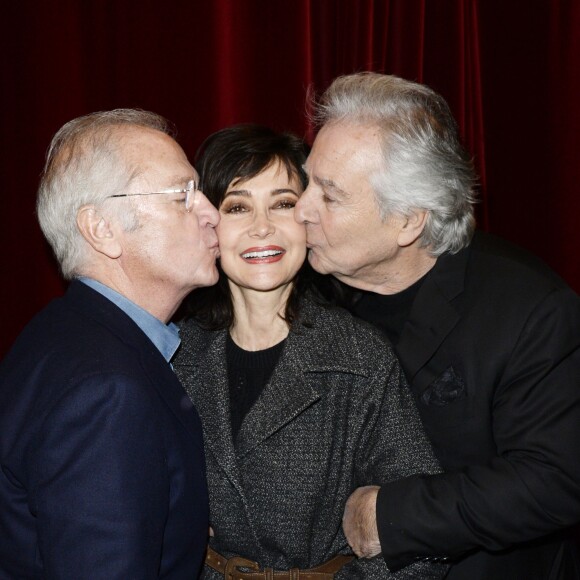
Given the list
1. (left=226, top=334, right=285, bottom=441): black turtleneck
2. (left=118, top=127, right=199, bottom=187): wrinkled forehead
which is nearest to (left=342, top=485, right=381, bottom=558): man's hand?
(left=226, top=334, right=285, bottom=441): black turtleneck

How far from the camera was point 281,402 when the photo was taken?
6.05 feet

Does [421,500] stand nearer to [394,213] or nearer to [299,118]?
[394,213]

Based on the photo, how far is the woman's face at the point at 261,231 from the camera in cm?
192

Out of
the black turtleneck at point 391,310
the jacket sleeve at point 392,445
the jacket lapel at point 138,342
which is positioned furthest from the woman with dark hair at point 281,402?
the jacket lapel at point 138,342

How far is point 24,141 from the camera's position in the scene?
255 centimetres

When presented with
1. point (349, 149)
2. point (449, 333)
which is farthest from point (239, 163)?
point (449, 333)

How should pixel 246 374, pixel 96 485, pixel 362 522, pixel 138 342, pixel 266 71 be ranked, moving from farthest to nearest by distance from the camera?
pixel 266 71, pixel 246 374, pixel 362 522, pixel 138 342, pixel 96 485

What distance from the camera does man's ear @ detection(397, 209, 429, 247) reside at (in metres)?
1.93

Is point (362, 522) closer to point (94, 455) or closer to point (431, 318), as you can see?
point (431, 318)

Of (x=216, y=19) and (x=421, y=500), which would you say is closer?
(x=421, y=500)

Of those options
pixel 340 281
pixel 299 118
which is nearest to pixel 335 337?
pixel 340 281

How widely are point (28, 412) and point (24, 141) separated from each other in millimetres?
1442

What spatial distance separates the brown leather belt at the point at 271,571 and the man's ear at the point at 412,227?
774 mm

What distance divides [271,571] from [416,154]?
104 cm
